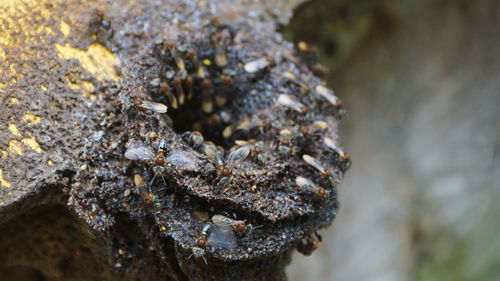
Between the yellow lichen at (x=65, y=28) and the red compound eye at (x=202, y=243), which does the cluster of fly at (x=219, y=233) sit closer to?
the red compound eye at (x=202, y=243)

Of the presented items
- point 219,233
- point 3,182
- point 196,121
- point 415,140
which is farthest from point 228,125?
point 415,140

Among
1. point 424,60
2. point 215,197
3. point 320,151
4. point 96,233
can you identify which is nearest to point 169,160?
point 215,197

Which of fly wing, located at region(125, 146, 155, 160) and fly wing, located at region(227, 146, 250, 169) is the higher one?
fly wing, located at region(227, 146, 250, 169)

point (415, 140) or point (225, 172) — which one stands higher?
point (415, 140)

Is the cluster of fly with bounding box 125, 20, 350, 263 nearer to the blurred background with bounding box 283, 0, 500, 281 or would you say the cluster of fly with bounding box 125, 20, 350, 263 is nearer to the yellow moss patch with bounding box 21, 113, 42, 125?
the yellow moss patch with bounding box 21, 113, 42, 125

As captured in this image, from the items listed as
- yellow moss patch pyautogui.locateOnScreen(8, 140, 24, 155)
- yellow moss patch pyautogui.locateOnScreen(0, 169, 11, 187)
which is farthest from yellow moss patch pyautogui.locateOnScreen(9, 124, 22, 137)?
yellow moss patch pyautogui.locateOnScreen(0, 169, 11, 187)

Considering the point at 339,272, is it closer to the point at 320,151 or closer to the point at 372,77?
the point at 372,77

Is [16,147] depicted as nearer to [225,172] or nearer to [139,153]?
[139,153]
